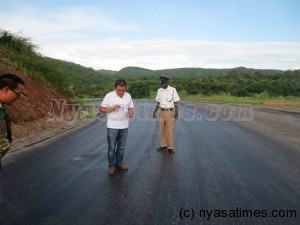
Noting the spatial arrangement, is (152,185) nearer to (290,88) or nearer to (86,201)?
(86,201)

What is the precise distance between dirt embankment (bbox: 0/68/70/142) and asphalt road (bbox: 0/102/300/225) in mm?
2447

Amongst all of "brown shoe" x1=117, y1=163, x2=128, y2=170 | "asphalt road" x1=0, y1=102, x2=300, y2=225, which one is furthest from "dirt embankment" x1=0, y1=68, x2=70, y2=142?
"brown shoe" x1=117, y1=163, x2=128, y2=170

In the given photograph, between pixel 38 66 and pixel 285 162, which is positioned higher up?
pixel 38 66

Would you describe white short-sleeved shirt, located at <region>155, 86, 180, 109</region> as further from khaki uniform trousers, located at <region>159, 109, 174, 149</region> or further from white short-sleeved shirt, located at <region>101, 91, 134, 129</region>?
white short-sleeved shirt, located at <region>101, 91, 134, 129</region>

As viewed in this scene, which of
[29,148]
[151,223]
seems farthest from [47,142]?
[151,223]

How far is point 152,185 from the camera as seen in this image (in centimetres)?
673

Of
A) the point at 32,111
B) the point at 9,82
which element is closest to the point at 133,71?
the point at 32,111

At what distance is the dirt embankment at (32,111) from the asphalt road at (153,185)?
2447mm

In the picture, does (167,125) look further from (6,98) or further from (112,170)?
(6,98)

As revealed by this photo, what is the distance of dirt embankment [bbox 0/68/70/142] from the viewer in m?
13.1

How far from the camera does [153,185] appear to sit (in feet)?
22.1

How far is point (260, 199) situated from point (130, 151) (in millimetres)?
4710

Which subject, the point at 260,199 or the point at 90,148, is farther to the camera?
the point at 90,148

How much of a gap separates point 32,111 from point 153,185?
1032 cm
